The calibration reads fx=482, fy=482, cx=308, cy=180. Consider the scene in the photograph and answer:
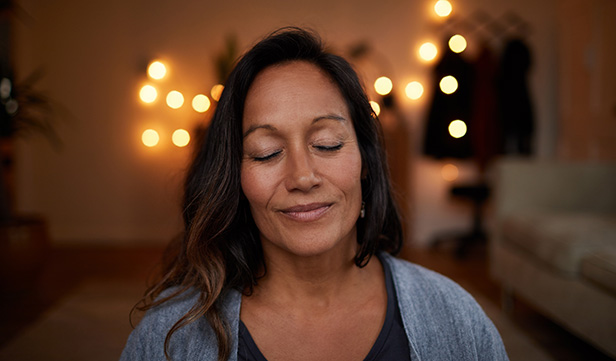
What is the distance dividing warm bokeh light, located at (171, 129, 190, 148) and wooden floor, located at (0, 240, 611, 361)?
972 millimetres

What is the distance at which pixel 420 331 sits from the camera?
0.90 meters

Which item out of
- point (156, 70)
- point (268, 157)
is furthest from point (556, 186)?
point (156, 70)

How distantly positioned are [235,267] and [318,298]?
0.19 metres

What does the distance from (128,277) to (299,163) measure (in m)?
2.74

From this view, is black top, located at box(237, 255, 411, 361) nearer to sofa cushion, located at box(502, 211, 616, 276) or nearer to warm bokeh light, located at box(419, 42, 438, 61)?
sofa cushion, located at box(502, 211, 616, 276)

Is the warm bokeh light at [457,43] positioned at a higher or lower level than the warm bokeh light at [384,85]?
higher

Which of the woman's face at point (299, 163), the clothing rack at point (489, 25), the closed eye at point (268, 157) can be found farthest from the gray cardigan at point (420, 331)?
the clothing rack at point (489, 25)

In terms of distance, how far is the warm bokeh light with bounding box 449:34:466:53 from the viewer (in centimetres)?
415

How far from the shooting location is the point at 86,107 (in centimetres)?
448

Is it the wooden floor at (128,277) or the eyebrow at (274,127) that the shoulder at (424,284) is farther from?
the wooden floor at (128,277)

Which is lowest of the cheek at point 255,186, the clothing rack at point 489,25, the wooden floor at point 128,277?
the wooden floor at point 128,277

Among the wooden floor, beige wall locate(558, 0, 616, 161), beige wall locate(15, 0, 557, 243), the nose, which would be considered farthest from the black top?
beige wall locate(15, 0, 557, 243)

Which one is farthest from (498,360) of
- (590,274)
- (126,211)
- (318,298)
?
(126,211)

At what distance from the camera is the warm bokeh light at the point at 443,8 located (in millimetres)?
4082
